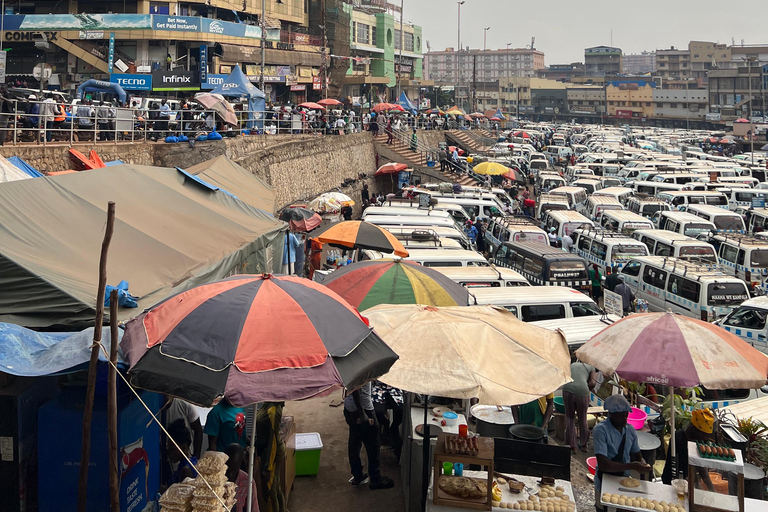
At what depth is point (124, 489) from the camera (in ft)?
17.5

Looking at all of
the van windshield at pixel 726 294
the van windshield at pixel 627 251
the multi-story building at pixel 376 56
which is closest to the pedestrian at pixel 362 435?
the van windshield at pixel 726 294

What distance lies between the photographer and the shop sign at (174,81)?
37625mm

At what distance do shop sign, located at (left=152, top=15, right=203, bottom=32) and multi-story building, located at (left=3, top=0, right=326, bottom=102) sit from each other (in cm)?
5

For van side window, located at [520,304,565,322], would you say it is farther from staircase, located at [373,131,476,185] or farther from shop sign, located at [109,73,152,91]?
shop sign, located at [109,73,152,91]

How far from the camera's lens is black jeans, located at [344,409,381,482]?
23.6 ft

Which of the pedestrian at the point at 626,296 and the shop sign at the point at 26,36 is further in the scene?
the shop sign at the point at 26,36

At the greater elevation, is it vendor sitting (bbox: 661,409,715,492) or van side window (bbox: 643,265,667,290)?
van side window (bbox: 643,265,667,290)

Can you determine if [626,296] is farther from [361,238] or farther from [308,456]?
[308,456]

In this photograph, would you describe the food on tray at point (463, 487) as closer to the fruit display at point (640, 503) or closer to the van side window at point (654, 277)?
the fruit display at point (640, 503)

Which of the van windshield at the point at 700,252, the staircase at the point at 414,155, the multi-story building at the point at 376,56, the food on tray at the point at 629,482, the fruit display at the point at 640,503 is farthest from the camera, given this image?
the multi-story building at the point at 376,56

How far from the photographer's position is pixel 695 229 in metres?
20.4

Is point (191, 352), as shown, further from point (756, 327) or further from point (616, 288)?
point (616, 288)

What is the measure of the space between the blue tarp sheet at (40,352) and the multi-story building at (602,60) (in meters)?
187

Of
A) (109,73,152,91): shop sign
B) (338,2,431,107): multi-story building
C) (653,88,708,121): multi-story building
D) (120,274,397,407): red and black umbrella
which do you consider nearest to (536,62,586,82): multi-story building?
(653,88,708,121): multi-story building
